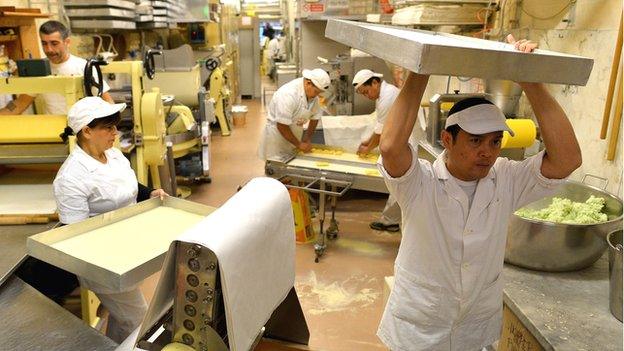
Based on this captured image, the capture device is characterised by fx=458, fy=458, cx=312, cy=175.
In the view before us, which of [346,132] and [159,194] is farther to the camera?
[346,132]

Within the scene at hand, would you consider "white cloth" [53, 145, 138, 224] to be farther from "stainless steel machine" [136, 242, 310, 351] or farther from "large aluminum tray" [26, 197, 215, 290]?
"stainless steel machine" [136, 242, 310, 351]

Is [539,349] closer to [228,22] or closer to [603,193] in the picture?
[603,193]

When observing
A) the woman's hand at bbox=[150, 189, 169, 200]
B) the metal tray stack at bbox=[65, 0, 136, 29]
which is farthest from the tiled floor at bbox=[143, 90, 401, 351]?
the metal tray stack at bbox=[65, 0, 136, 29]

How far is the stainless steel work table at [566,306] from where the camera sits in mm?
1455

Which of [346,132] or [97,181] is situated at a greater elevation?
[97,181]

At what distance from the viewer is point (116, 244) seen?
1716mm

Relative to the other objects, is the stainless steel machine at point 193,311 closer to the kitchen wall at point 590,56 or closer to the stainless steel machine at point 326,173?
the kitchen wall at point 590,56

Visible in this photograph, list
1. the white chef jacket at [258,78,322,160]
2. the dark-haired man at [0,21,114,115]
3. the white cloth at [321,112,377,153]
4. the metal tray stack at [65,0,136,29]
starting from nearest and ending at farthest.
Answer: the dark-haired man at [0,21,114,115] < the white chef jacket at [258,78,322,160] < the metal tray stack at [65,0,136,29] < the white cloth at [321,112,377,153]

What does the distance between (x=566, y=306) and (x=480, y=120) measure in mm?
Result: 766

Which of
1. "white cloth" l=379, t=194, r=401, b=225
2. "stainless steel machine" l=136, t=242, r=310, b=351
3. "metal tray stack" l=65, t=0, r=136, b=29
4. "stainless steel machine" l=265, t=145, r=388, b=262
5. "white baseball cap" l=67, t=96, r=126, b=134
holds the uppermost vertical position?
"metal tray stack" l=65, t=0, r=136, b=29

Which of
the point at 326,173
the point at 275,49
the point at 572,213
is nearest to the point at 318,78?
the point at 326,173

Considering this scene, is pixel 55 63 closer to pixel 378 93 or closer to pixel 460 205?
pixel 378 93

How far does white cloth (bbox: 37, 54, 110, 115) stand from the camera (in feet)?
10.9

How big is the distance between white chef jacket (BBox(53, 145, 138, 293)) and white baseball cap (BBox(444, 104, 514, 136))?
156 cm
